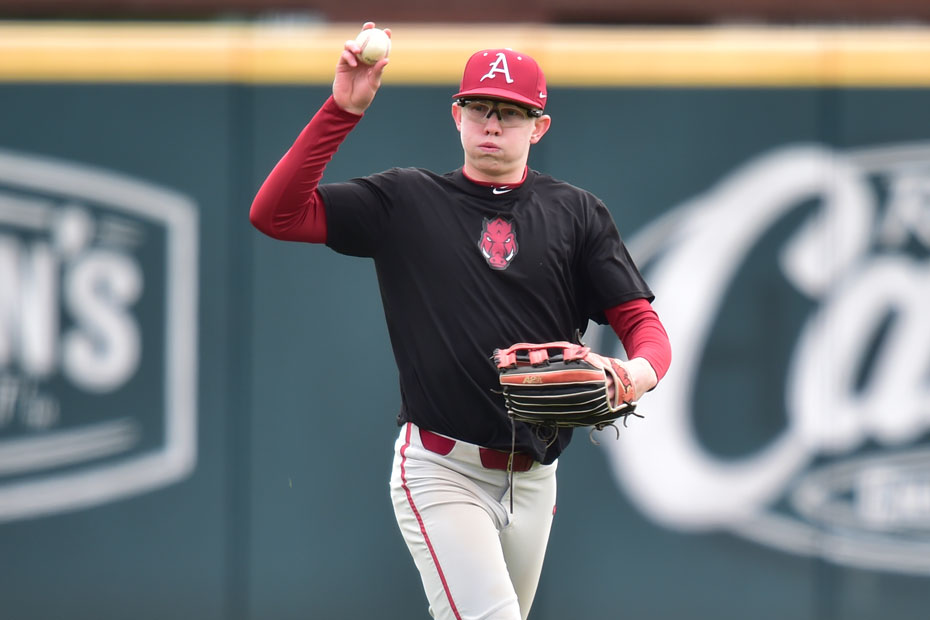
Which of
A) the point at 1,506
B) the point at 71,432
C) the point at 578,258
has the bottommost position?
the point at 1,506

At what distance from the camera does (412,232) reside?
279cm

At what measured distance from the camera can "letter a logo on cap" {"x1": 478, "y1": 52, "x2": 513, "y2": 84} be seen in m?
2.72

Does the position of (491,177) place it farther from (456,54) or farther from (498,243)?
(456,54)

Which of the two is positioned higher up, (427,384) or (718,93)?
(718,93)

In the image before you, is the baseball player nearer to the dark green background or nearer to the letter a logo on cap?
the letter a logo on cap

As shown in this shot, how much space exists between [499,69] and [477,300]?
0.54 meters

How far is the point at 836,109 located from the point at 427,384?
2.93 metres

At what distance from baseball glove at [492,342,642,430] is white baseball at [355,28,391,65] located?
690 mm

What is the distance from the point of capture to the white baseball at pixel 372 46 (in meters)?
2.47

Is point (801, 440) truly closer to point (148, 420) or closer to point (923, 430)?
point (923, 430)

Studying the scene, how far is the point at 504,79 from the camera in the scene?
8.89 feet

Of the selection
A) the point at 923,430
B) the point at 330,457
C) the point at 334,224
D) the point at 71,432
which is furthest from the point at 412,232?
the point at 923,430

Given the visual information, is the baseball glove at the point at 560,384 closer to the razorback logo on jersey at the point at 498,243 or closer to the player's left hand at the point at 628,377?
the player's left hand at the point at 628,377

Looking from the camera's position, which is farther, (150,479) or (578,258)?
(150,479)
